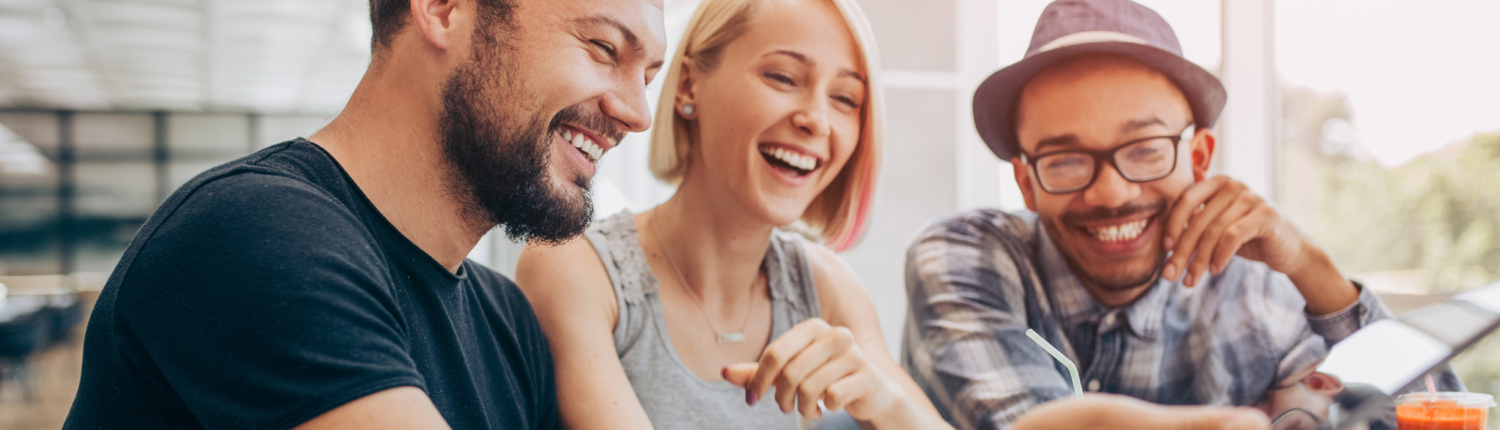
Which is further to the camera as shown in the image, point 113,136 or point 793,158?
point 113,136

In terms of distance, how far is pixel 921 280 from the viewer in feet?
3.54

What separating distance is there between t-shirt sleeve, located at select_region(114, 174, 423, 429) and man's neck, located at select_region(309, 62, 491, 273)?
0.14 meters

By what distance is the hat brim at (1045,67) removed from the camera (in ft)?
3.21

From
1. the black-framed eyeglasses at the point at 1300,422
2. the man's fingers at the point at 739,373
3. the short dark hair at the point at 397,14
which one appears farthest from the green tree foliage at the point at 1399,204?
the short dark hair at the point at 397,14

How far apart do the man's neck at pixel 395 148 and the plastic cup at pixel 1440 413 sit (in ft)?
3.14

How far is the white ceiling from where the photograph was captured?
4.00 metres

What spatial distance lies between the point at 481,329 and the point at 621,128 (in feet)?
0.83

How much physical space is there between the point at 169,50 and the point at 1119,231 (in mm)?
5621

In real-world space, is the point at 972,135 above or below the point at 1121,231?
above

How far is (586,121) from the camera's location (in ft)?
2.49

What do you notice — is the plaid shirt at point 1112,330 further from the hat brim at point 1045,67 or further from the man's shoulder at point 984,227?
the hat brim at point 1045,67

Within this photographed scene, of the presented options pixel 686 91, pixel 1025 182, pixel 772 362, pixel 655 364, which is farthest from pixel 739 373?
pixel 1025 182

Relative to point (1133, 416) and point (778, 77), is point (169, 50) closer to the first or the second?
point (778, 77)

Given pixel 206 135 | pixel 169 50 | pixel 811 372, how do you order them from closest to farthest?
pixel 811 372 < pixel 169 50 < pixel 206 135
